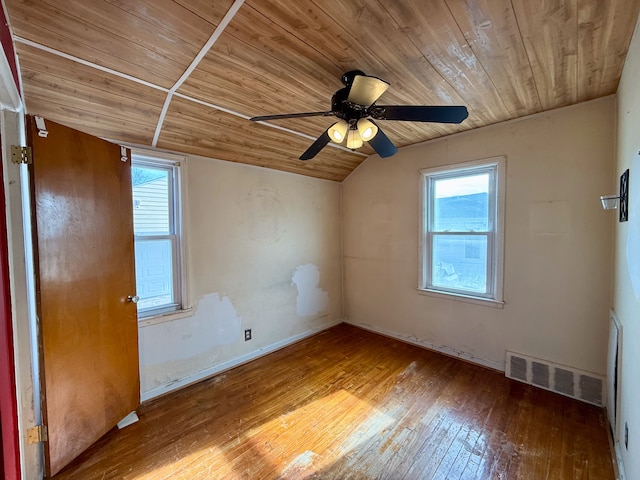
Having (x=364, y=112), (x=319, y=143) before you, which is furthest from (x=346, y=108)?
(x=319, y=143)

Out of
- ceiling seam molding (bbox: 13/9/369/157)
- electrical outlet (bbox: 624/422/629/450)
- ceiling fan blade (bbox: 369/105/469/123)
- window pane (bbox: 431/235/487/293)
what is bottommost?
electrical outlet (bbox: 624/422/629/450)

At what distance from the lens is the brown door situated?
1.57 meters

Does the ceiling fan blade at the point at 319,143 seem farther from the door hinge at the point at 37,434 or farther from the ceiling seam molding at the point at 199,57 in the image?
the door hinge at the point at 37,434

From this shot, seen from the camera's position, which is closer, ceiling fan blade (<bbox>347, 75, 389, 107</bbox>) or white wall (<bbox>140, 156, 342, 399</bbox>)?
ceiling fan blade (<bbox>347, 75, 389, 107</bbox>)

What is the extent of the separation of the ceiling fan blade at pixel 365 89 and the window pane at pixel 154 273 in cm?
211

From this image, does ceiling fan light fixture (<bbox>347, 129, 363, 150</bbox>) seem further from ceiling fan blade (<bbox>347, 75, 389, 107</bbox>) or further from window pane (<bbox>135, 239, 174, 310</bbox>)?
window pane (<bbox>135, 239, 174, 310</bbox>)

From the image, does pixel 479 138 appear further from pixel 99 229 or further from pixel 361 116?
pixel 99 229

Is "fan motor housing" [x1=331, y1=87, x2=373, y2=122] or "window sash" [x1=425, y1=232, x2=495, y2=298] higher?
"fan motor housing" [x1=331, y1=87, x2=373, y2=122]

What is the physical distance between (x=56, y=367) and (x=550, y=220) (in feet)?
12.5

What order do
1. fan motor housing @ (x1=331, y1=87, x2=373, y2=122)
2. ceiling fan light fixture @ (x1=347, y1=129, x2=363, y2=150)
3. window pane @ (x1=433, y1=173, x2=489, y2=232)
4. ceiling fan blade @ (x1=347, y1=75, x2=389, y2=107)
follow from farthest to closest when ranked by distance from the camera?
window pane @ (x1=433, y1=173, x2=489, y2=232) → ceiling fan light fixture @ (x1=347, y1=129, x2=363, y2=150) → fan motor housing @ (x1=331, y1=87, x2=373, y2=122) → ceiling fan blade @ (x1=347, y1=75, x2=389, y2=107)

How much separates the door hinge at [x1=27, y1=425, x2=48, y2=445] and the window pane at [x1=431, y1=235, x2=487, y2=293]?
11.3 feet

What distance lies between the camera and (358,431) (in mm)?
1968

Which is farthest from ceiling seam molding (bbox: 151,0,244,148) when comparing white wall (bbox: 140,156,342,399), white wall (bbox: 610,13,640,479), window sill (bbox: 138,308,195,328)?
white wall (bbox: 610,13,640,479)

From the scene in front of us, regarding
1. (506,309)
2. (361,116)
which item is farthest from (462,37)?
(506,309)
